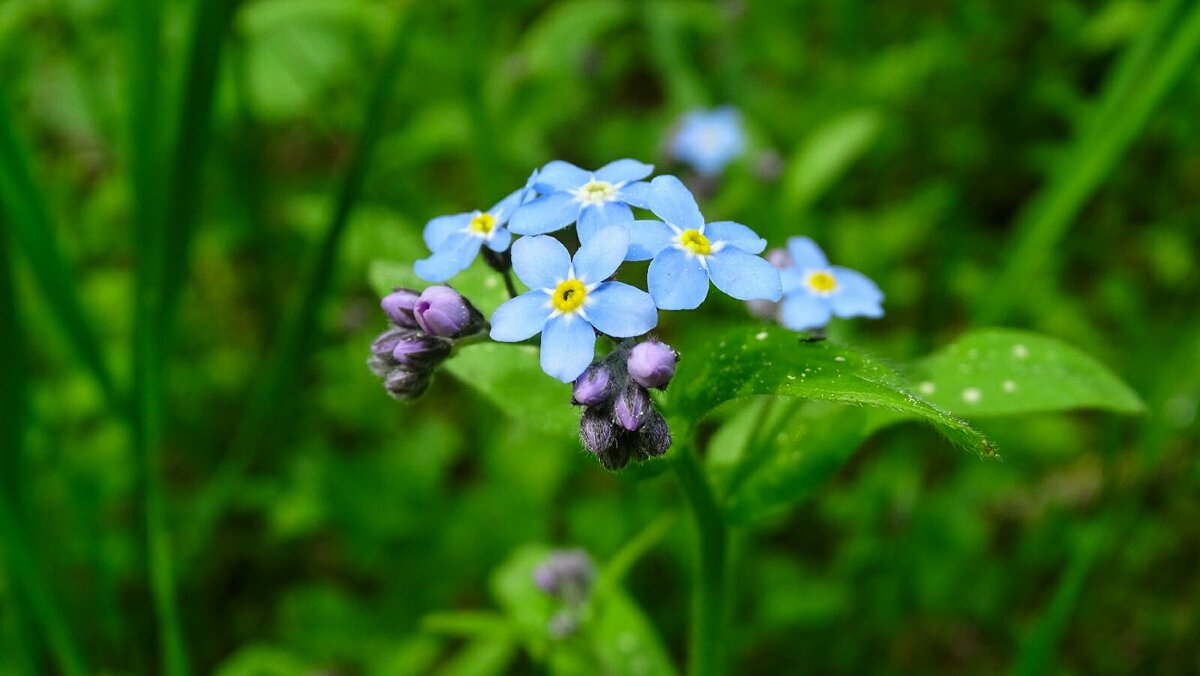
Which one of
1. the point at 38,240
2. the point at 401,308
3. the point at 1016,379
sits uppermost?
the point at 38,240

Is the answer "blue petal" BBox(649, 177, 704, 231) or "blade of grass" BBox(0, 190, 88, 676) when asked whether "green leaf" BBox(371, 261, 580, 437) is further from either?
"blade of grass" BBox(0, 190, 88, 676)

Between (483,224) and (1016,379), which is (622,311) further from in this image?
(1016,379)


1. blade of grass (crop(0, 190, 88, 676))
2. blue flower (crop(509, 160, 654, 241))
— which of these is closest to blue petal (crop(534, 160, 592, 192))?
blue flower (crop(509, 160, 654, 241))

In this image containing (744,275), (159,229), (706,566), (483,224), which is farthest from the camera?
(159,229)

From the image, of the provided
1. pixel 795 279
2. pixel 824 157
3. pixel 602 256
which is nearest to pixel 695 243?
pixel 602 256

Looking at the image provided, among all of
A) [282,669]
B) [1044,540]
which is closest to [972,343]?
[1044,540]

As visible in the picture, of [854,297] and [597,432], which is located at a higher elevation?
[854,297]
